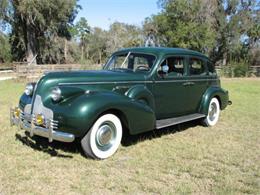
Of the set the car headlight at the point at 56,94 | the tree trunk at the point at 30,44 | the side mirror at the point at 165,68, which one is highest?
the tree trunk at the point at 30,44

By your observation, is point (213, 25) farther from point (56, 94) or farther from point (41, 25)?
point (56, 94)

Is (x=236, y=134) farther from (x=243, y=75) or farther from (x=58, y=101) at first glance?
(x=243, y=75)

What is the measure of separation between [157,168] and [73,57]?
36.5 meters

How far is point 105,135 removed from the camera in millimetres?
5234

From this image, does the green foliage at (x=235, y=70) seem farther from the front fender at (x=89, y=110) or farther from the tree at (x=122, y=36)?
the front fender at (x=89, y=110)

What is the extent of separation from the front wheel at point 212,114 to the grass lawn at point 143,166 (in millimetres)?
716

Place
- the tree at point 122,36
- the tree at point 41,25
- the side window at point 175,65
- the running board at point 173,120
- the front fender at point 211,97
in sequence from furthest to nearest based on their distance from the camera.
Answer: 1. the tree at point 122,36
2. the tree at point 41,25
3. the front fender at point 211,97
4. the side window at point 175,65
5. the running board at point 173,120

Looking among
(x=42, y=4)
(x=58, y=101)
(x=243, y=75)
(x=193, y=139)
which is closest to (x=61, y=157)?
(x=58, y=101)

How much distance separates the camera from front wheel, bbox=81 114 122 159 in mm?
5016

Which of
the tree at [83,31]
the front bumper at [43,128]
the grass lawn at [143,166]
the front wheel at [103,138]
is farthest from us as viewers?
the tree at [83,31]

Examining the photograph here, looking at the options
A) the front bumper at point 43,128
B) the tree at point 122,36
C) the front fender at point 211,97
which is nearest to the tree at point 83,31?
the tree at point 122,36

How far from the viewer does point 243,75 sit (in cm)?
3042

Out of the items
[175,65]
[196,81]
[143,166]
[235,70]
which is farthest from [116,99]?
[235,70]

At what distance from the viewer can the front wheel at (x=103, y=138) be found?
5.02 metres
